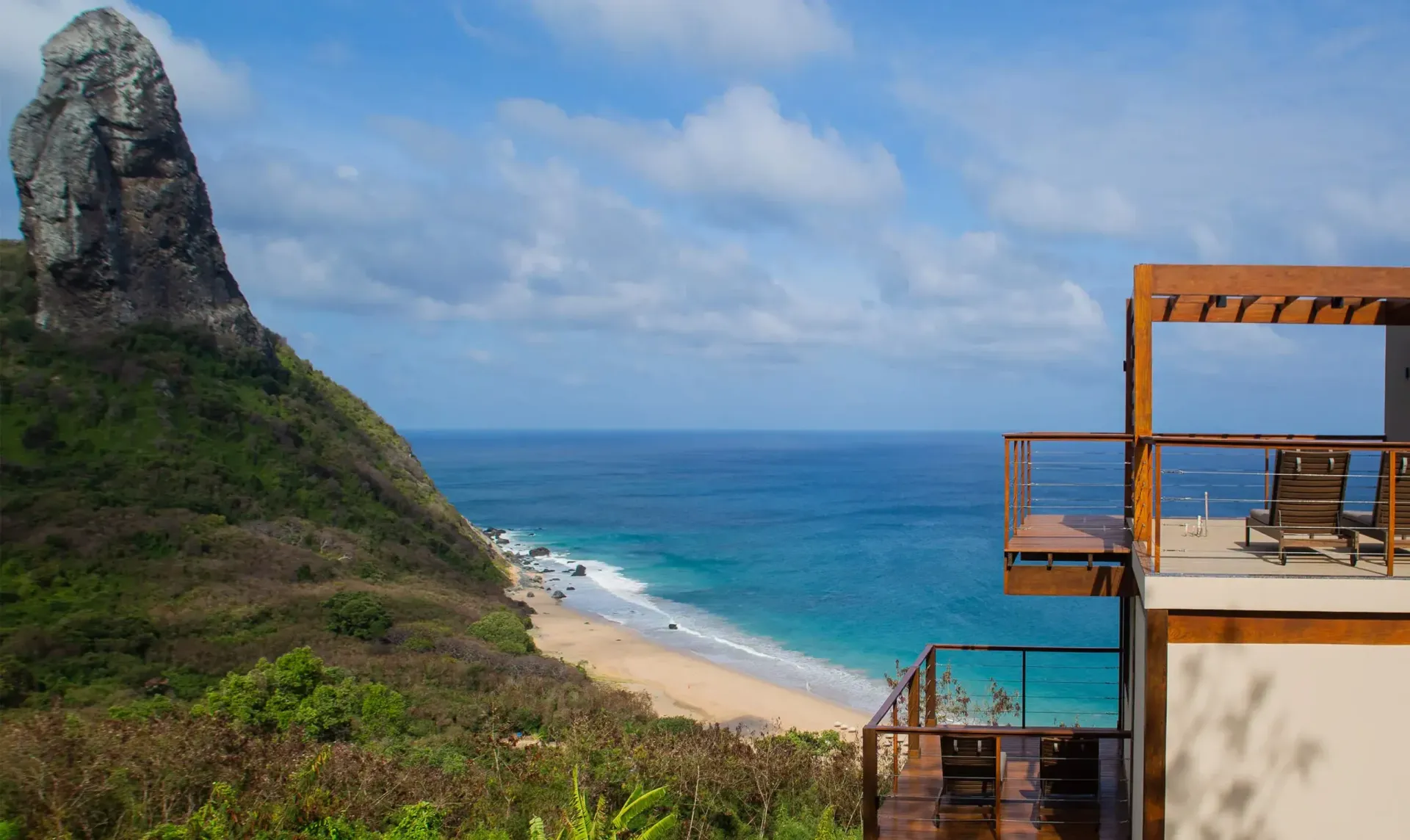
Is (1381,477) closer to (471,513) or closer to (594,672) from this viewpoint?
(594,672)

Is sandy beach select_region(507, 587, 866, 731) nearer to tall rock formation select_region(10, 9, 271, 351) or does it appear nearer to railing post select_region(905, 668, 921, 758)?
railing post select_region(905, 668, 921, 758)

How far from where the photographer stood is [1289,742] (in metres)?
5.06

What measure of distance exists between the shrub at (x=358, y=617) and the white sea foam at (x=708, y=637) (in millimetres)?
12306

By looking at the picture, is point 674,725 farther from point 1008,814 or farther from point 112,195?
point 112,195

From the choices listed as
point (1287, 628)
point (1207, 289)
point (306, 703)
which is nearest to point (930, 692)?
point (1287, 628)

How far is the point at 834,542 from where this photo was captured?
61.0 metres

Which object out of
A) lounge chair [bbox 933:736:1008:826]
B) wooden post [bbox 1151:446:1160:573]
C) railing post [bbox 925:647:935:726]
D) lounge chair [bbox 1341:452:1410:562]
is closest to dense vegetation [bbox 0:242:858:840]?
railing post [bbox 925:647:935:726]

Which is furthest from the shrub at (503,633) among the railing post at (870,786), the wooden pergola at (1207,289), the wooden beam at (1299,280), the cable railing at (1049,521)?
the wooden beam at (1299,280)

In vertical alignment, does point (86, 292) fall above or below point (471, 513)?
above

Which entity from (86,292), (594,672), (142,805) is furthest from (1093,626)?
(86,292)

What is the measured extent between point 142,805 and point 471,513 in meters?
74.4

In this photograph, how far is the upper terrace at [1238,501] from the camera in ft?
17.0

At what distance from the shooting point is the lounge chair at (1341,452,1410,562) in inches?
229

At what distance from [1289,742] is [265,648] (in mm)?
21320
